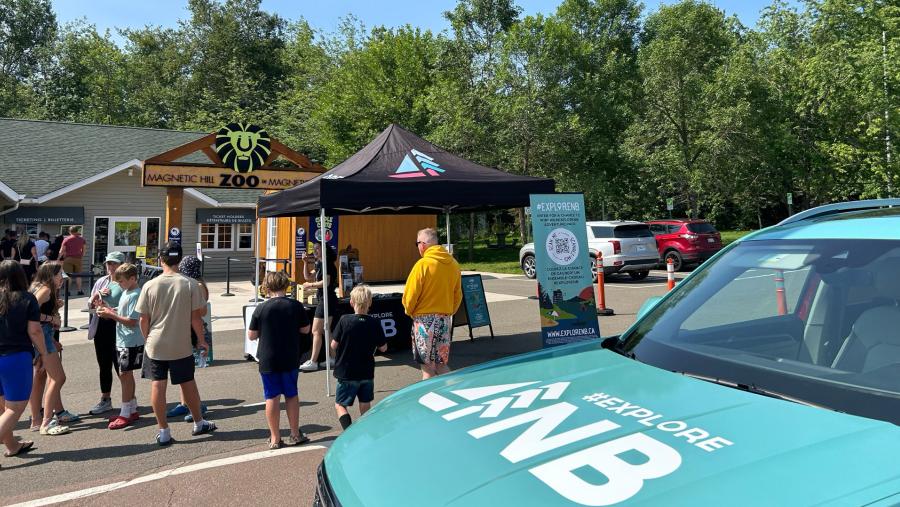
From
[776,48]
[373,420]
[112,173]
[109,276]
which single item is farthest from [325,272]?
[776,48]

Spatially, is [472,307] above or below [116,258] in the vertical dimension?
below

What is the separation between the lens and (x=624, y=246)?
677 inches

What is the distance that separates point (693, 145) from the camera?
28203mm

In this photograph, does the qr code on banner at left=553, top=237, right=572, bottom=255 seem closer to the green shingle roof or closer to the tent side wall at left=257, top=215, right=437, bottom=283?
the tent side wall at left=257, top=215, right=437, bottom=283

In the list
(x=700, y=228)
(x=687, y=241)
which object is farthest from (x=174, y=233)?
(x=700, y=228)

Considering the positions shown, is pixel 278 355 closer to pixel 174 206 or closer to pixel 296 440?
pixel 296 440

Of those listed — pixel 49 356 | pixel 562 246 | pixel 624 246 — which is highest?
pixel 624 246

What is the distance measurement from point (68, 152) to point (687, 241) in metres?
22.6

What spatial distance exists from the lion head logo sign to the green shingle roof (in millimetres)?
9847

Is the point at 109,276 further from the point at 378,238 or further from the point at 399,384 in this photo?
the point at 378,238

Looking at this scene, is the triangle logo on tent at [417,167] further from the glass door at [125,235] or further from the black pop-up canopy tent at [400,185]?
the glass door at [125,235]

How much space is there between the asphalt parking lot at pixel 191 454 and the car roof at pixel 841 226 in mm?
3352

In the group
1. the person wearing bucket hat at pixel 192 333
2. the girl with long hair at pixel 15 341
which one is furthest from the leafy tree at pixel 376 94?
the girl with long hair at pixel 15 341

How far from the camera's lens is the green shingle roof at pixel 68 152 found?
19.3 meters
